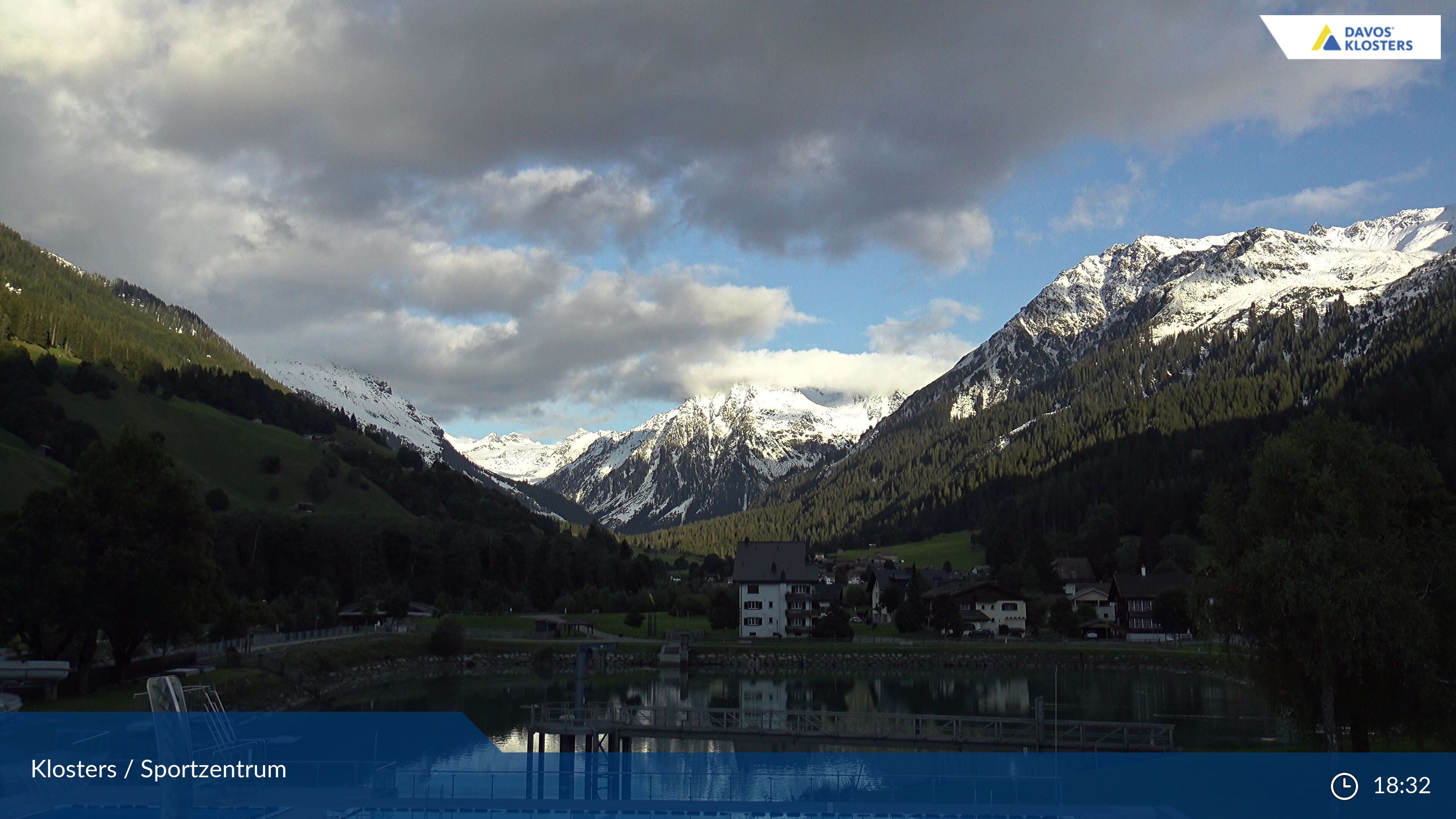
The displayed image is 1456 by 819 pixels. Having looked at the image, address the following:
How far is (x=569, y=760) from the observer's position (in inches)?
1676

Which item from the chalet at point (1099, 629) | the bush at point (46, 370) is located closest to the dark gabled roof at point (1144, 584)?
the chalet at point (1099, 629)

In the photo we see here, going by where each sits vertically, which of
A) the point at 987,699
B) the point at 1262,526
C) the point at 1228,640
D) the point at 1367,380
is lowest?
the point at 987,699

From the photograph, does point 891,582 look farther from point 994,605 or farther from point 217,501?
point 217,501

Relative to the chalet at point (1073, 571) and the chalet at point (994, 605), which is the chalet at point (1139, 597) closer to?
the chalet at point (994, 605)

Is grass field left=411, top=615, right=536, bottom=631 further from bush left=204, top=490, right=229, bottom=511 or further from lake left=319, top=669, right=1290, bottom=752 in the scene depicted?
bush left=204, top=490, right=229, bottom=511

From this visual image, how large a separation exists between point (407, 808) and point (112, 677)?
103 feet

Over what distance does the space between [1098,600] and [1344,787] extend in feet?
361

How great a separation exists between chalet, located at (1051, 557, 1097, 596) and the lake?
53.4m

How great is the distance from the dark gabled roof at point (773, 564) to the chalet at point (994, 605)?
14730mm

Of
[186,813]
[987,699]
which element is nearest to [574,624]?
[987,699]

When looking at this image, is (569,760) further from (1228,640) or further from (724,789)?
(1228,640)

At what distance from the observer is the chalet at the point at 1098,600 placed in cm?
13425

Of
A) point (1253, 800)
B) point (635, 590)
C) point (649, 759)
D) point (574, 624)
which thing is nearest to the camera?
point (1253, 800)

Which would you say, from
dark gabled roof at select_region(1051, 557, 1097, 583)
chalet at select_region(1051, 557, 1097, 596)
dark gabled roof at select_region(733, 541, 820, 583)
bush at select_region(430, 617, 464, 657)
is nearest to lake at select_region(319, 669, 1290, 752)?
bush at select_region(430, 617, 464, 657)
